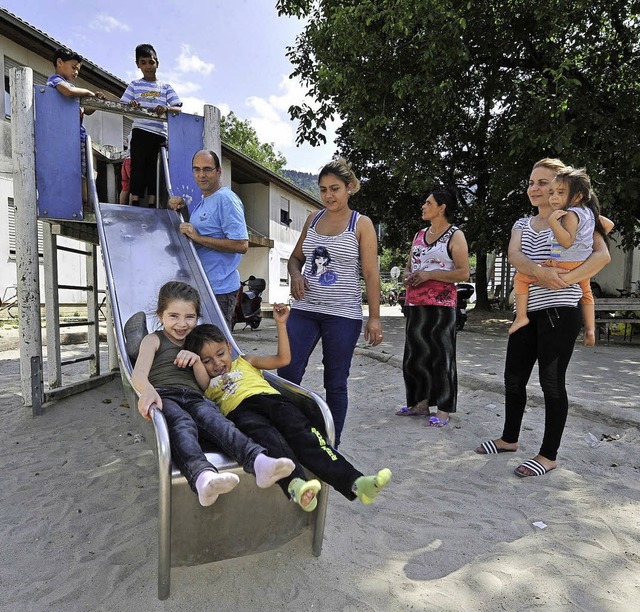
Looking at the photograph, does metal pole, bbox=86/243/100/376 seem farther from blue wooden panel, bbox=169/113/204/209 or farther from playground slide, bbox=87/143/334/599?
playground slide, bbox=87/143/334/599

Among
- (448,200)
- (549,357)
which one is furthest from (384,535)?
(448,200)

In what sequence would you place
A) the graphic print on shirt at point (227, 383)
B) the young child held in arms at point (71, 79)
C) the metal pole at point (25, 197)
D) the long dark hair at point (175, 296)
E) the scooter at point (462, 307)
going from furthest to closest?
1. the scooter at point (462, 307)
2. the young child held in arms at point (71, 79)
3. the metal pole at point (25, 197)
4. the long dark hair at point (175, 296)
5. the graphic print on shirt at point (227, 383)

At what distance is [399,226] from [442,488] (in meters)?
14.1

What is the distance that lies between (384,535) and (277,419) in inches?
31.8

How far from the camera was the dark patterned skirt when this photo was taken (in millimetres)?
3762

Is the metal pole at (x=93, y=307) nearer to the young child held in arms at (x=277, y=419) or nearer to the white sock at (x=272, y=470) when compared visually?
the young child held in arms at (x=277, y=419)

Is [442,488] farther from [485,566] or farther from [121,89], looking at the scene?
[121,89]

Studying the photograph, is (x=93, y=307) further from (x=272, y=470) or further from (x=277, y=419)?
(x=272, y=470)

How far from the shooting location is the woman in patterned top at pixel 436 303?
3.64m

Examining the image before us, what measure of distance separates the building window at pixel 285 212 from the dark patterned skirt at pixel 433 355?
55.7 feet

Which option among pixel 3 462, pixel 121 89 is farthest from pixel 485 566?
pixel 121 89

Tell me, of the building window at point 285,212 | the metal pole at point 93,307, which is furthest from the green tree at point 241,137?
the metal pole at point 93,307

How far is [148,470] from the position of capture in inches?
122

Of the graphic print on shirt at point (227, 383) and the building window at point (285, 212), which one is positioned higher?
the building window at point (285, 212)
